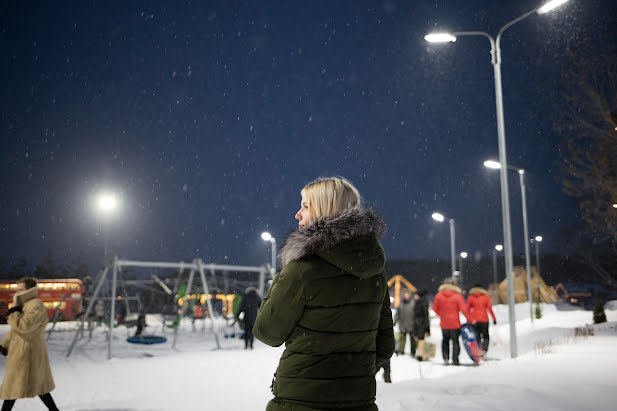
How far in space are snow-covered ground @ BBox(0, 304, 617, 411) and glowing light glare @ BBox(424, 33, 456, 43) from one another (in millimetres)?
7274

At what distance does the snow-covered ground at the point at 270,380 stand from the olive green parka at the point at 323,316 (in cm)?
420

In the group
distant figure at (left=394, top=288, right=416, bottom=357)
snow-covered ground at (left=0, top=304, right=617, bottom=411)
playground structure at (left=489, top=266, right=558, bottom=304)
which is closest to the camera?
snow-covered ground at (left=0, top=304, right=617, bottom=411)

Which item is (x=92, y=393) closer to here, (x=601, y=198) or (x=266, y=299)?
(x=266, y=299)

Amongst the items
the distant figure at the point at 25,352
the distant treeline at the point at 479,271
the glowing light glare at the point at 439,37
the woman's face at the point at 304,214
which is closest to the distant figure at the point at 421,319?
the glowing light glare at the point at 439,37

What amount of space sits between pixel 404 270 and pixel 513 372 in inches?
2197

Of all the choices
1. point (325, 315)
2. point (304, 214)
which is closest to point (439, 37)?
point (304, 214)

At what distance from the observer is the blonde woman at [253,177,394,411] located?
2.31 metres

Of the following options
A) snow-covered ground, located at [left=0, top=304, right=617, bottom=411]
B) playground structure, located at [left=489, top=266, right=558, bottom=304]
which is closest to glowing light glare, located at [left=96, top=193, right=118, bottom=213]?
snow-covered ground, located at [left=0, top=304, right=617, bottom=411]

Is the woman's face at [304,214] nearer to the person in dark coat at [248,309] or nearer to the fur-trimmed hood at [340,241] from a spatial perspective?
the fur-trimmed hood at [340,241]

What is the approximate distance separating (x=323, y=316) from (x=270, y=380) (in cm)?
867

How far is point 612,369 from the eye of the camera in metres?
8.29

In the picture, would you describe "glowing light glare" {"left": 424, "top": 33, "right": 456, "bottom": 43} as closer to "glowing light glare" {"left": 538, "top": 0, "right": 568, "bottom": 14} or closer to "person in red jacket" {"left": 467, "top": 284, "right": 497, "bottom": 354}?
"glowing light glare" {"left": 538, "top": 0, "right": 568, "bottom": 14}

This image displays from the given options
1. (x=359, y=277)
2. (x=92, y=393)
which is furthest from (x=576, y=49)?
(x=359, y=277)

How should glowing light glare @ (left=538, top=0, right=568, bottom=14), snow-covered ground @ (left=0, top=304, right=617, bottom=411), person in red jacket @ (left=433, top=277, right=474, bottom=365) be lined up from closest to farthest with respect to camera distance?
snow-covered ground @ (left=0, top=304, right=617, bottom=411) → glowing light glare @ (left=538, top=0, right=568, bottom=14) → person in red jacket @ (left=433, top=277, right=474, bottom=365)
